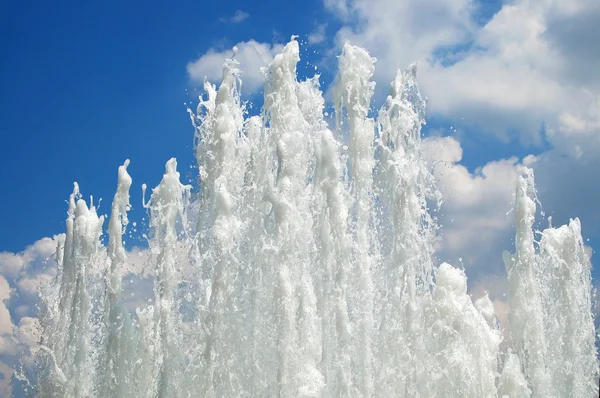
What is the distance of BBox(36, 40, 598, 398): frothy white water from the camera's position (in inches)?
695

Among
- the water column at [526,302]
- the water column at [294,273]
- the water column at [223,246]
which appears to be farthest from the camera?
the water column at [526,302]

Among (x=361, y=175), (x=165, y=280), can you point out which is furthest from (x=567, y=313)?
(x=165, y=280)

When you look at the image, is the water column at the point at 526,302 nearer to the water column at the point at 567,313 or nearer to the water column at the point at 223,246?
the water column at the point at 567,313

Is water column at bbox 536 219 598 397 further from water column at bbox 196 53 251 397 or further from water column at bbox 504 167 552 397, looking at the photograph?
water column at bbox 196 53 251 397

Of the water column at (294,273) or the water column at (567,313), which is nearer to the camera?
the water column at (294,273)

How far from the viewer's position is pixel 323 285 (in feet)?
60.3

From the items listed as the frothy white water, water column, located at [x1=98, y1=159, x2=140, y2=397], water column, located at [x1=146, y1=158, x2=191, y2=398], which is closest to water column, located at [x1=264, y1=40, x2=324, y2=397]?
the frothy white water

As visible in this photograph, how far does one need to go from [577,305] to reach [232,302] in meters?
11.1

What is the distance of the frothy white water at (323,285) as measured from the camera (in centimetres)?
1764

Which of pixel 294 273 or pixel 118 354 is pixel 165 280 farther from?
pixel 294 273

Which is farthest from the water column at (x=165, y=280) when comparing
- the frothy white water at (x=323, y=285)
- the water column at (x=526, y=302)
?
the water column at (x=526, y=302)

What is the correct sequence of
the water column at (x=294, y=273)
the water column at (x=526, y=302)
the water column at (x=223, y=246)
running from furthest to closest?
the water column at (x=526, y=302) < the water column at (x=223, y=246) < the water column at (x=294, y=273)

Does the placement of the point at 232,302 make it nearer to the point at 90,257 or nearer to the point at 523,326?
the point at 523,326

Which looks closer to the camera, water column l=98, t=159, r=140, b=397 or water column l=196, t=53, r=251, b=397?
water column l=196, t=53, r=251, b=397
